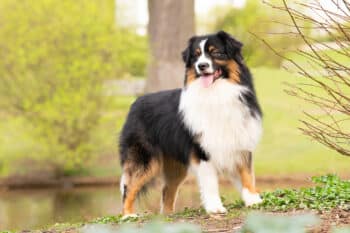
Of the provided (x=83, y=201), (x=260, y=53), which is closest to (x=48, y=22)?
(x=83, y=201)

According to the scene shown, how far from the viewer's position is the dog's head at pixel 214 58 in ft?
22.9

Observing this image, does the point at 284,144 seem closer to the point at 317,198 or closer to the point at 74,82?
the point at 74,82

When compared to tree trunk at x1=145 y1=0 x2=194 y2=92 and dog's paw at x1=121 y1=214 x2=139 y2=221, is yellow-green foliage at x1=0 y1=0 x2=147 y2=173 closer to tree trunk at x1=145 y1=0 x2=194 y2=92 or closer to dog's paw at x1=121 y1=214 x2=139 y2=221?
tree trunk at x1=145 y1=0 x2=194 y2=92

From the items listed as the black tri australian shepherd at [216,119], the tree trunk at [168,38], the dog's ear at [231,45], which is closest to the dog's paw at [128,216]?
the black tri australian shepherd at [216,119]

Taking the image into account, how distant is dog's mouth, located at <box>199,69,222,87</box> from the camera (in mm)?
7008

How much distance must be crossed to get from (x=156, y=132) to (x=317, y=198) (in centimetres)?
173

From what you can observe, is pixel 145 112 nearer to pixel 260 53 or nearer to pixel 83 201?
pixel 83 201

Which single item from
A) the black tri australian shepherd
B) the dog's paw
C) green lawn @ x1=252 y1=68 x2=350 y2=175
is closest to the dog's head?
the black tri australian shepherd

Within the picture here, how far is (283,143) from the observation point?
20500mm

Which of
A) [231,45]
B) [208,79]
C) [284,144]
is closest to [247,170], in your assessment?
[208,79]

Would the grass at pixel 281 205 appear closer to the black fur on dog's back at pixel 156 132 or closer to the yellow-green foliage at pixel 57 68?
the black fur on dog's back at pixel 156 132

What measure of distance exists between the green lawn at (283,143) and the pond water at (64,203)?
1.75 m

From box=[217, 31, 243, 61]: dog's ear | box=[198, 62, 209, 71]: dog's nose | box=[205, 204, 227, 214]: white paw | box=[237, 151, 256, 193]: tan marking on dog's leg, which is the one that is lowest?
box=[205, 204, 227, 214]: white paw

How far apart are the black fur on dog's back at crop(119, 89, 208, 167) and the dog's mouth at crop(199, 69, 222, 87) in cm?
50
